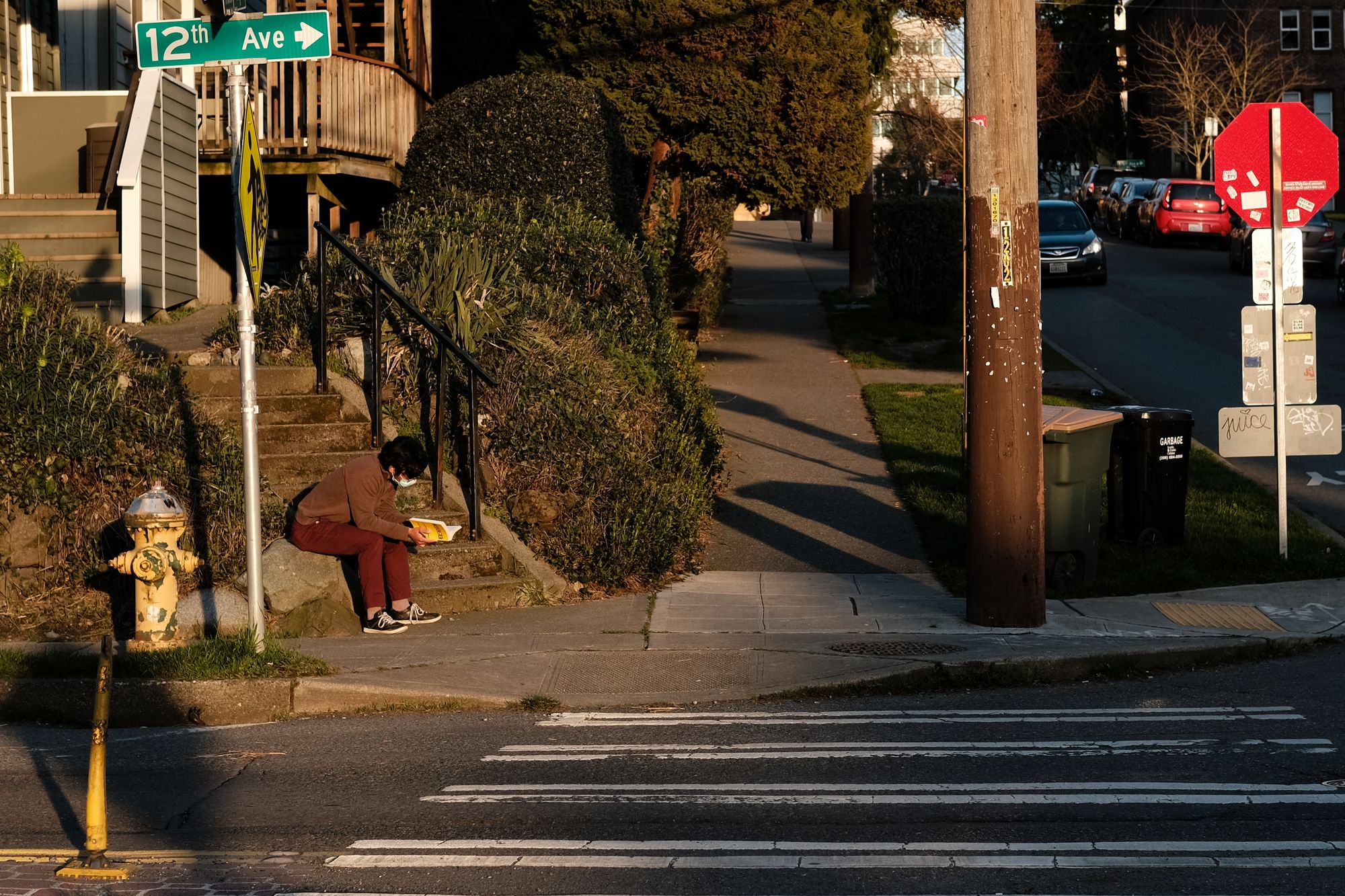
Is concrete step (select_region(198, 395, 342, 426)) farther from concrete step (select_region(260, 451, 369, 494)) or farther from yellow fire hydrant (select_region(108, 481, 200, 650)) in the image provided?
yellow fire hydrant (select_region(108, 481, 200, 650))

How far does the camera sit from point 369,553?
9.47 meters

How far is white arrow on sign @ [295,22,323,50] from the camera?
7875mm

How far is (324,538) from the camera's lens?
957 centimetres

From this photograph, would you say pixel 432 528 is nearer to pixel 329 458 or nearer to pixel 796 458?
pixel 329 458

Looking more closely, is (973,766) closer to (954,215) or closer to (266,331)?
A: (266,331)

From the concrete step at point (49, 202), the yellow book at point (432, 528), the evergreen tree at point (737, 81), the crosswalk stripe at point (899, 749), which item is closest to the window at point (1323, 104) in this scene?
the evergreen tree at point (737, 81)

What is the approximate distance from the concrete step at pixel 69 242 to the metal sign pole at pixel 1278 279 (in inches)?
423

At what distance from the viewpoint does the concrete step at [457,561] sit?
10.3 meters

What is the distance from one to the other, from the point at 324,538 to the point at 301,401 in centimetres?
191

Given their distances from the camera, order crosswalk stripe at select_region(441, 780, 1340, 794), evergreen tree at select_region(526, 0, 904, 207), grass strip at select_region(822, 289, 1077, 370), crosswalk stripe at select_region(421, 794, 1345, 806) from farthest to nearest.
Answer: grass strip at select_region(822, 289, 1077, 370) < evergreen tree at select_region(526, 0, 904, 207) < crosswalk stripe at select_region(441, 780, 1340, 794) < crosswalk stripe at select_region(421, 794, 1345, 806)

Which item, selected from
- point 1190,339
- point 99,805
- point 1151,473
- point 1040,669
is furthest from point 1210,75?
point 99,805

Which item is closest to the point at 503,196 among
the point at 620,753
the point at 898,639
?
the point at 898,639

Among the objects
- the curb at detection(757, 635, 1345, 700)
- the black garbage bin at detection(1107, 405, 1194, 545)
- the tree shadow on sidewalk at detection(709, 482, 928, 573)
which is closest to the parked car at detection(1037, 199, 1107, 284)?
the tree shadow on sidewalk at detection(709, 482, 928, 573)

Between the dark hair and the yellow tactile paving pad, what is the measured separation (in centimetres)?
460
